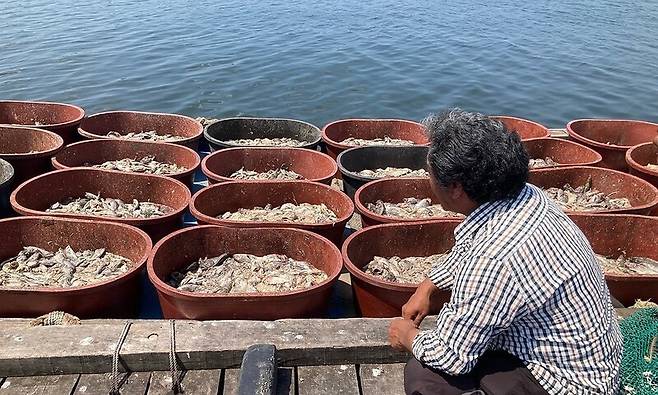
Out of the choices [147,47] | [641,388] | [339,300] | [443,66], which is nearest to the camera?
[641,388]

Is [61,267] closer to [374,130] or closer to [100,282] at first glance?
[100,282]

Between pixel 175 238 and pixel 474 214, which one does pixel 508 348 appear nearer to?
pixel 474 214

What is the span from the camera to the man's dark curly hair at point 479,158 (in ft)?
5.46

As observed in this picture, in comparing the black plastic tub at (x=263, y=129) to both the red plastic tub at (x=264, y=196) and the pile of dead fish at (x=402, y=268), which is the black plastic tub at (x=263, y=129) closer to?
the red plastic tub at (x=264, y=196)

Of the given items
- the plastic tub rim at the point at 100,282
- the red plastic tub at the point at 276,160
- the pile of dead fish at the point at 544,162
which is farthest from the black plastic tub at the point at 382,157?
the plastic tub rim at the point at 100,282

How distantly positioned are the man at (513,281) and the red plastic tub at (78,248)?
1783mm

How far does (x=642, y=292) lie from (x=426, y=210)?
4.96 feet

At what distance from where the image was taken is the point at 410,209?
4.12 meters

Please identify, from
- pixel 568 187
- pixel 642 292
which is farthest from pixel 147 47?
pixel 642 292

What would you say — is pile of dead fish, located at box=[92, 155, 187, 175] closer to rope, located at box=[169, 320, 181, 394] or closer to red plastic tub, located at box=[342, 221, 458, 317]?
red plastic tub, located at box=[342, 221, 458, 317]

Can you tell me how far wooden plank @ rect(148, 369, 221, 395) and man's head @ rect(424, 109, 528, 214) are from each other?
1323 mm

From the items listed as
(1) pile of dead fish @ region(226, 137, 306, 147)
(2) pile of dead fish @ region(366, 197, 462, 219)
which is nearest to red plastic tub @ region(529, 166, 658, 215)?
(2) pile of dead fish @ region(366, 197, 462, 219)

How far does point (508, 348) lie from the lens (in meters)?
1.87

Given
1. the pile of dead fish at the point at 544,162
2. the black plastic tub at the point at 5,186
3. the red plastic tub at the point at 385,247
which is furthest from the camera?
the pile of dead fish at the point at 544,162
